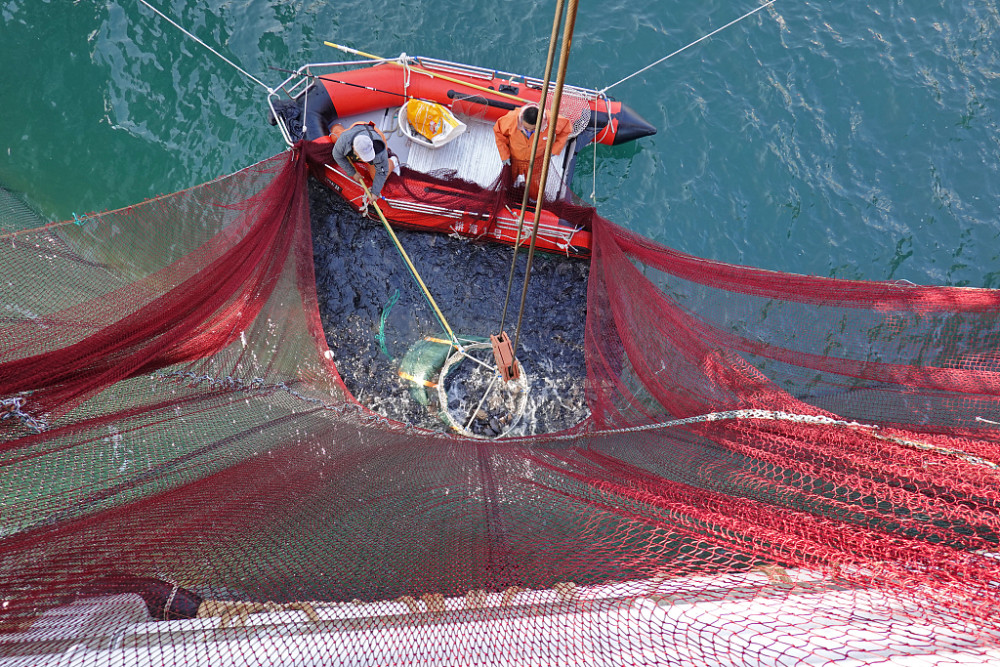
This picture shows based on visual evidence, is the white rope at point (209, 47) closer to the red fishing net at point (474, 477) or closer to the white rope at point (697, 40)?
the red fishing net at point (474, 477)

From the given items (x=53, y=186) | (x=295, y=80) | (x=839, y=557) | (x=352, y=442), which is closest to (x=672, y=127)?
(x=295, y=80)

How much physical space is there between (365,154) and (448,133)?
3.95 feet

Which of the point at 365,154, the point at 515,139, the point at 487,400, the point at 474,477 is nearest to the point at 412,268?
the point at 365,154

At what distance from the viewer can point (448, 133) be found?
680 centimetres

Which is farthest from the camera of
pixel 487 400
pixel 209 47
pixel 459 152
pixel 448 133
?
pixel 209 47

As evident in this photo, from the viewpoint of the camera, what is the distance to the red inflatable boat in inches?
255

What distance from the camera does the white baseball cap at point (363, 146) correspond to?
6.02m

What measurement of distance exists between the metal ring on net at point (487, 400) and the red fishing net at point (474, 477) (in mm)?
968

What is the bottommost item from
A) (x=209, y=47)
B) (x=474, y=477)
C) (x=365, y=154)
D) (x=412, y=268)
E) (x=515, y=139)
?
(x=474, y=477)

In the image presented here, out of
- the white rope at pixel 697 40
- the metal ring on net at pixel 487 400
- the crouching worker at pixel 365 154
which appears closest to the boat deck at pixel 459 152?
the crouching worker at pixel 365 154

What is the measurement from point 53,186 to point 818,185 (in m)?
10.2

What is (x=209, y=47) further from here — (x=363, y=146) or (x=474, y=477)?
(x=474, y=477)

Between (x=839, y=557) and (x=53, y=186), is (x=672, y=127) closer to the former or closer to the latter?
(x=839, y=557)

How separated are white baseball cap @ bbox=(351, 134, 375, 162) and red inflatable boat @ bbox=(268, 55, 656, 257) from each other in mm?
432
